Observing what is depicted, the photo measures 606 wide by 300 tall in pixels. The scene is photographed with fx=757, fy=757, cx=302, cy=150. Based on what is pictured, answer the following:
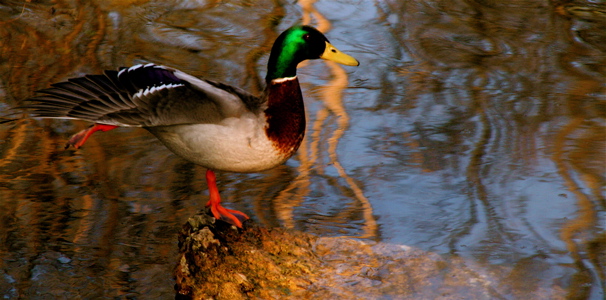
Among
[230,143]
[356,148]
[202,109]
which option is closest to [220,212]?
[230,143]

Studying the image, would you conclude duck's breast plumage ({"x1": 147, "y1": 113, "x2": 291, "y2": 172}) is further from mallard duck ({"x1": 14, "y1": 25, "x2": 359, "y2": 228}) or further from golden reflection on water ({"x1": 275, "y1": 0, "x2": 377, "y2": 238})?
golden reflection on water ({"x1": 275, "y1": 0, "x2": 377, "y2": 238})

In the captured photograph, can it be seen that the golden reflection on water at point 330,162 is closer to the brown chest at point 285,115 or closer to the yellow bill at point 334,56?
the brown chest at point 285,115

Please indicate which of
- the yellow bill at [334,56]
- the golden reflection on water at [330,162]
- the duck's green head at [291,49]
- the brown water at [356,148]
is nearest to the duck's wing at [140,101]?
the duck's green head at [291,49]

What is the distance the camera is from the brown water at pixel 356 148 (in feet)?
13.4

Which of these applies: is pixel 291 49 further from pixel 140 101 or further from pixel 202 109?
pixel 140 101

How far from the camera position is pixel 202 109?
3.51m

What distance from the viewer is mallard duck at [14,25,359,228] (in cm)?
351

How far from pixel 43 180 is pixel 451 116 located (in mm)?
2944

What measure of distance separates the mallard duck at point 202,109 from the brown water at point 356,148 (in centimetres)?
77

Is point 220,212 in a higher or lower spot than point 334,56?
lower

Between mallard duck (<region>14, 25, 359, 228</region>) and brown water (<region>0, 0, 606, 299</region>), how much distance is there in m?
0.77

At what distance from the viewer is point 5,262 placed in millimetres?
3947

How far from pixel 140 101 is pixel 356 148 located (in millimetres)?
2094

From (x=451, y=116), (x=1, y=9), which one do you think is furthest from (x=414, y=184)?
(x=1, y=9)
